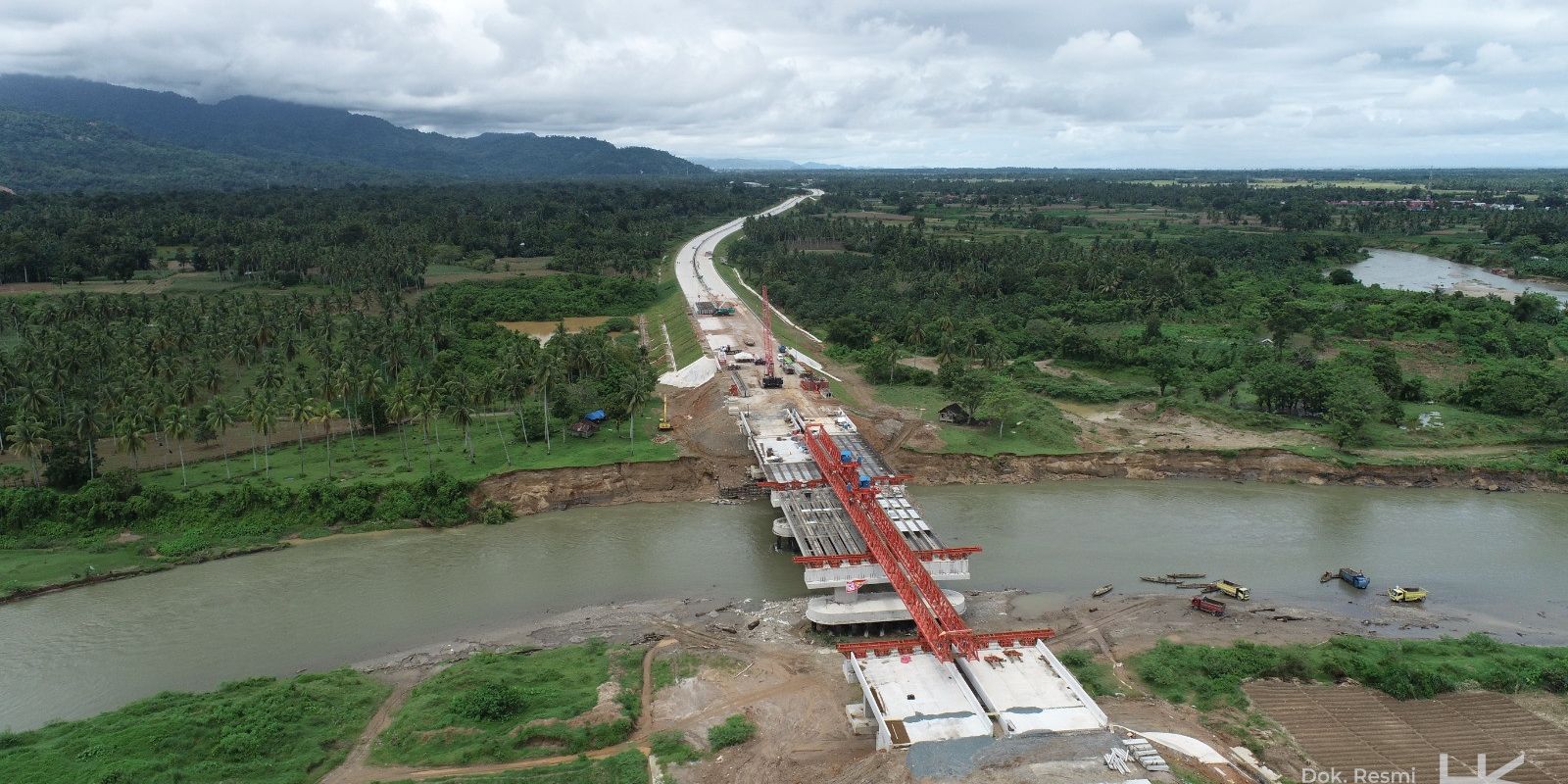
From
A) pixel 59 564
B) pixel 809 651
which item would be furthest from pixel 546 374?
pixel 809 651

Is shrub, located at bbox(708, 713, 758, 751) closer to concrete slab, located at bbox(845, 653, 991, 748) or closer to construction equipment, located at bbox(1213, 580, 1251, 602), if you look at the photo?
→ concrete slab, located at bbox(845, 653, 991, 748)

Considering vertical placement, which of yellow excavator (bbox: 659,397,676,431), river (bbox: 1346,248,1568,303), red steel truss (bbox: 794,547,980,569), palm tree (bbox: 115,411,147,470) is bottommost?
red steel truss (bbox: 794,547,980,569)

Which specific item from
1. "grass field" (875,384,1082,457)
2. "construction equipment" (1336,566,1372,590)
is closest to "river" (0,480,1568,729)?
"construction equipment" (1336,566,1372,590)

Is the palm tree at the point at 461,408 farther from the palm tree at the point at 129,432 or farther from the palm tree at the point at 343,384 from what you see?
the palm tree at the point at 129,432

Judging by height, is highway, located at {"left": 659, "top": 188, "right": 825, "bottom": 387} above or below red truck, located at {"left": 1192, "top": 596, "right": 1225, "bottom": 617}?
above

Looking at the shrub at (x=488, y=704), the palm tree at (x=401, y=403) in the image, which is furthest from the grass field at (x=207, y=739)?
the palm tree at (x=401, y=403)

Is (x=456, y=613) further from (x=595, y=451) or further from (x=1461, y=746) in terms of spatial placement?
(x=1461, y=746)
